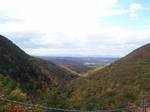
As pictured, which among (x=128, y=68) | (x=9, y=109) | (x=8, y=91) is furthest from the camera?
(x=128, y=68)

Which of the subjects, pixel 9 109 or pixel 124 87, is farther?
pixel 124 87

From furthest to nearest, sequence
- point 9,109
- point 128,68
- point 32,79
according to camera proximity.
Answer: point 128,68, point 32,79, point 9,109

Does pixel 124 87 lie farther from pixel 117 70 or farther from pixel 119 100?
pixel 117 70

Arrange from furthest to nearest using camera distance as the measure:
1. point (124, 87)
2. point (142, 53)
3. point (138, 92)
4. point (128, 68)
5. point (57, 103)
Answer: point (142, 53) → point (128, 68) → point (124, 87) → point (138, 92) → point (57, 103)

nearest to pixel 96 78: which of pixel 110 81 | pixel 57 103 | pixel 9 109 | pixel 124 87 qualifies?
pixel 110 81

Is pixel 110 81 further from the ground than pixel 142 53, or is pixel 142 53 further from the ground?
pixel 142 53

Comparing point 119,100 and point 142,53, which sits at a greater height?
point 142,53

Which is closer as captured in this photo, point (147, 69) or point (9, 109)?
point (9, 109)

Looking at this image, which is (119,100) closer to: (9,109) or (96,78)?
(96,78)

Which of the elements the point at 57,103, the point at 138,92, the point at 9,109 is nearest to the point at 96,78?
the point at 138,92
